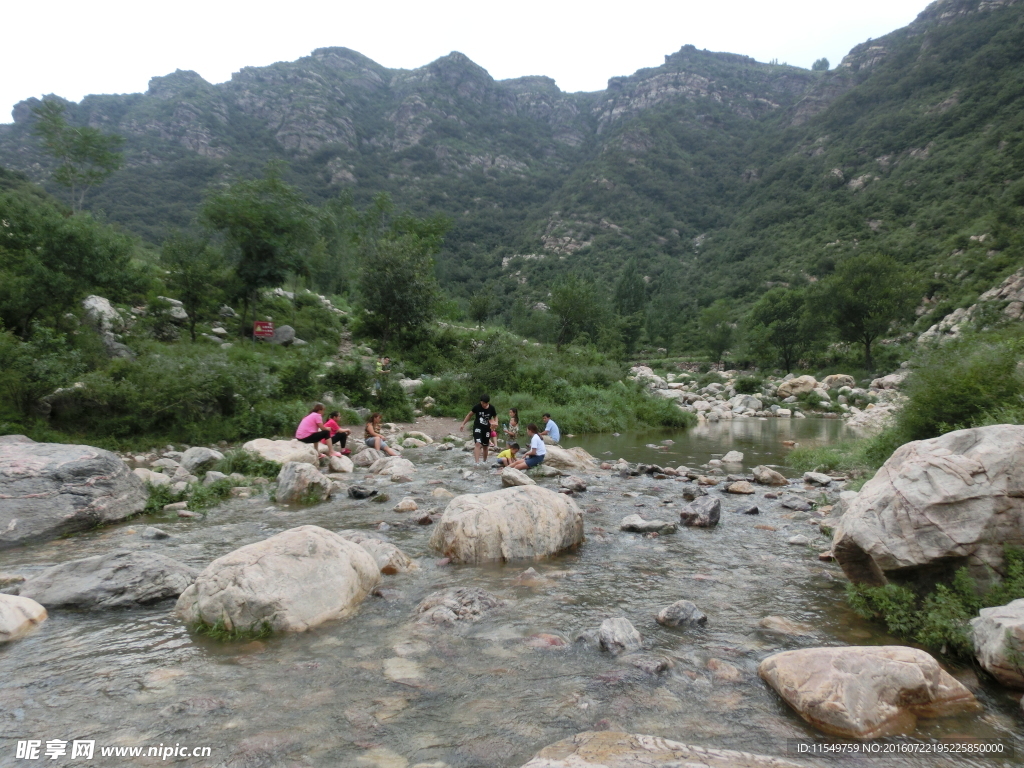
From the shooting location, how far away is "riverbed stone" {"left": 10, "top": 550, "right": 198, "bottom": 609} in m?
5.43

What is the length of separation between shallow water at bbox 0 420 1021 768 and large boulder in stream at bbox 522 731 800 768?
206mm

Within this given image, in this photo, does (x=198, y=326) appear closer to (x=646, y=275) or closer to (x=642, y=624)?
(x=642, y=624)

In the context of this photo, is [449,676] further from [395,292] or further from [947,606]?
[395,292]

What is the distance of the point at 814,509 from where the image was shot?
9.97 meters

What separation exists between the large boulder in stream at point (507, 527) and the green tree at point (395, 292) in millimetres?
26896

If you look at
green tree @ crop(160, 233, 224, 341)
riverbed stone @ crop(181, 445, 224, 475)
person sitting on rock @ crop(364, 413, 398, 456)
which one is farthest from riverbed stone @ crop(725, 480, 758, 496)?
green tree @ crop(160, 233, 224, 341)

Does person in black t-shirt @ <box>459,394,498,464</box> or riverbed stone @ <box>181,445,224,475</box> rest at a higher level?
person in black t-shirt @ <box>459,394,498,464</box>

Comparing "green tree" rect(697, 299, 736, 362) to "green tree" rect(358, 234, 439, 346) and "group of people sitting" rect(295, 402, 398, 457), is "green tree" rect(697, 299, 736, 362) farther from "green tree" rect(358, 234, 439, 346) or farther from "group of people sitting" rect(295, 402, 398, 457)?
"group of people sitting" rect(295, 402, 398, 457)

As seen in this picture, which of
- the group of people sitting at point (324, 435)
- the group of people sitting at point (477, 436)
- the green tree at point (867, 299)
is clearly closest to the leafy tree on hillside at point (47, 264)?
the group of people sitting at point (477, 436)

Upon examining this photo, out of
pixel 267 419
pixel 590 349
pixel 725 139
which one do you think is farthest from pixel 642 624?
pixel 725 139

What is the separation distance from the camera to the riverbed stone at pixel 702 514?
888 centimetres

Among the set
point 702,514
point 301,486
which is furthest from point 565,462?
point 301,486

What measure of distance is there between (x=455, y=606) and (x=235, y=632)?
6.84 feet

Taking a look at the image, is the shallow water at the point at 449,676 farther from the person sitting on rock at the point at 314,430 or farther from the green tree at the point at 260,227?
the green tree at the point at 260,227
